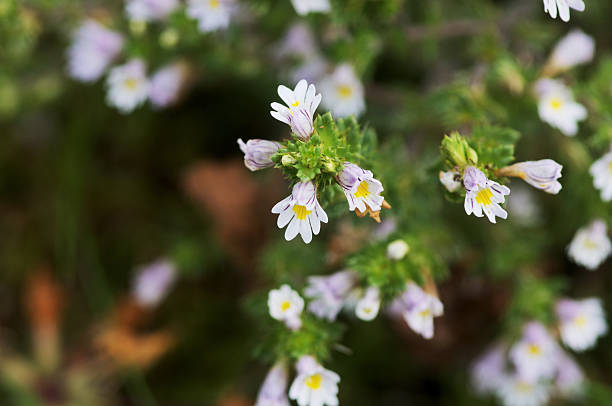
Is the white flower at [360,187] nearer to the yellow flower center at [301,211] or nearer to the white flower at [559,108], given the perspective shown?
the yellow flower center at [301,211]

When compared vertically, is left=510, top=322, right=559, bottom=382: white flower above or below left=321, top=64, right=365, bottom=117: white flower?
below

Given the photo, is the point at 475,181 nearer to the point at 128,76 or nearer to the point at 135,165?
the point at 128,76

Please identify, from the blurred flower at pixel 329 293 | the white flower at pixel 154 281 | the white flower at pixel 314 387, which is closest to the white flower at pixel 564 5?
the blurred flower at pixel 329 293

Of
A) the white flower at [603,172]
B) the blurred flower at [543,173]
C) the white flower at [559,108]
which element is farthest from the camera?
the white flower at [559,108]

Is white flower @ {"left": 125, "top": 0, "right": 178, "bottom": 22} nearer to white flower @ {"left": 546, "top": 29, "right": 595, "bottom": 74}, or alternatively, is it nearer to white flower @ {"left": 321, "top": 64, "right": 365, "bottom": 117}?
white flower @ {"left": 321, "top": 64, "right": 365, "bottom": 117}

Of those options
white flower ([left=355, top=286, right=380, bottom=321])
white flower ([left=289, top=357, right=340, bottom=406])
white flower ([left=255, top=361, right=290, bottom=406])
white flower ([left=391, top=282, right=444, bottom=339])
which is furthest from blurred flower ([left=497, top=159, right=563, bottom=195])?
white flower ([left=255, top=361, right=290, bottom=406])

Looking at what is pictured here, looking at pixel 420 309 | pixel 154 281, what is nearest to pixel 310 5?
pixel 420 309
